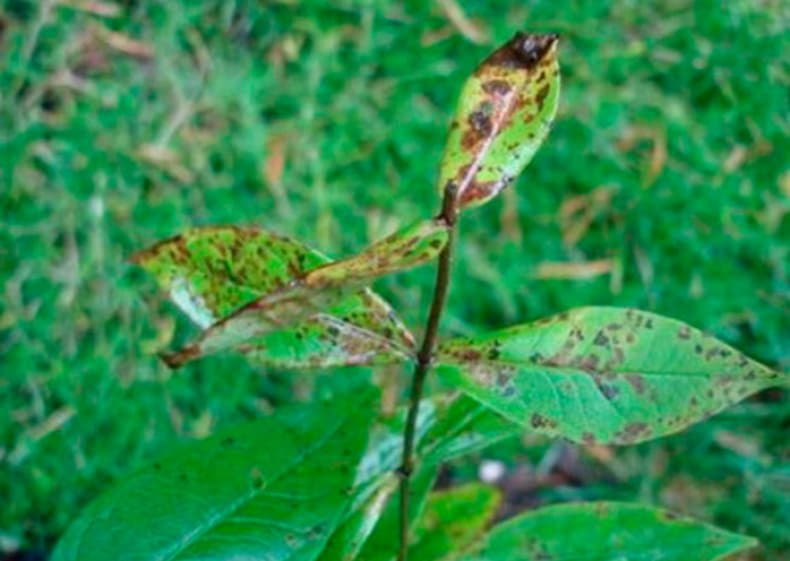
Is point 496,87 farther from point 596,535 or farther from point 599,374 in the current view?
point 596,535

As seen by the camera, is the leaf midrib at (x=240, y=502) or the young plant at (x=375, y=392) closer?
the young plant at (x=375, y=392)

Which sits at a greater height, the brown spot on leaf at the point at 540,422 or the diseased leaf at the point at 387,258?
the diseased leaf at the point at 387,258

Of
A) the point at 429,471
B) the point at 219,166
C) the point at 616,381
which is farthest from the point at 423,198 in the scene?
the point at 616,381

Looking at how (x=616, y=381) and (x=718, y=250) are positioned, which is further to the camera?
(x=718, y=250)

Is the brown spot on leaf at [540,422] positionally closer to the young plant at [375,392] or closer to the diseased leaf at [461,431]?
the young plant at [375,392]

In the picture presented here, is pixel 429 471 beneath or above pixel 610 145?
beneath

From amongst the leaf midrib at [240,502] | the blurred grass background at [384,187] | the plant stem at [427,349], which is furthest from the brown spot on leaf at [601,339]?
the blurred grass background at [384,187]

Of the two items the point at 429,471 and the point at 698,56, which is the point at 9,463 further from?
the point at 698,56
